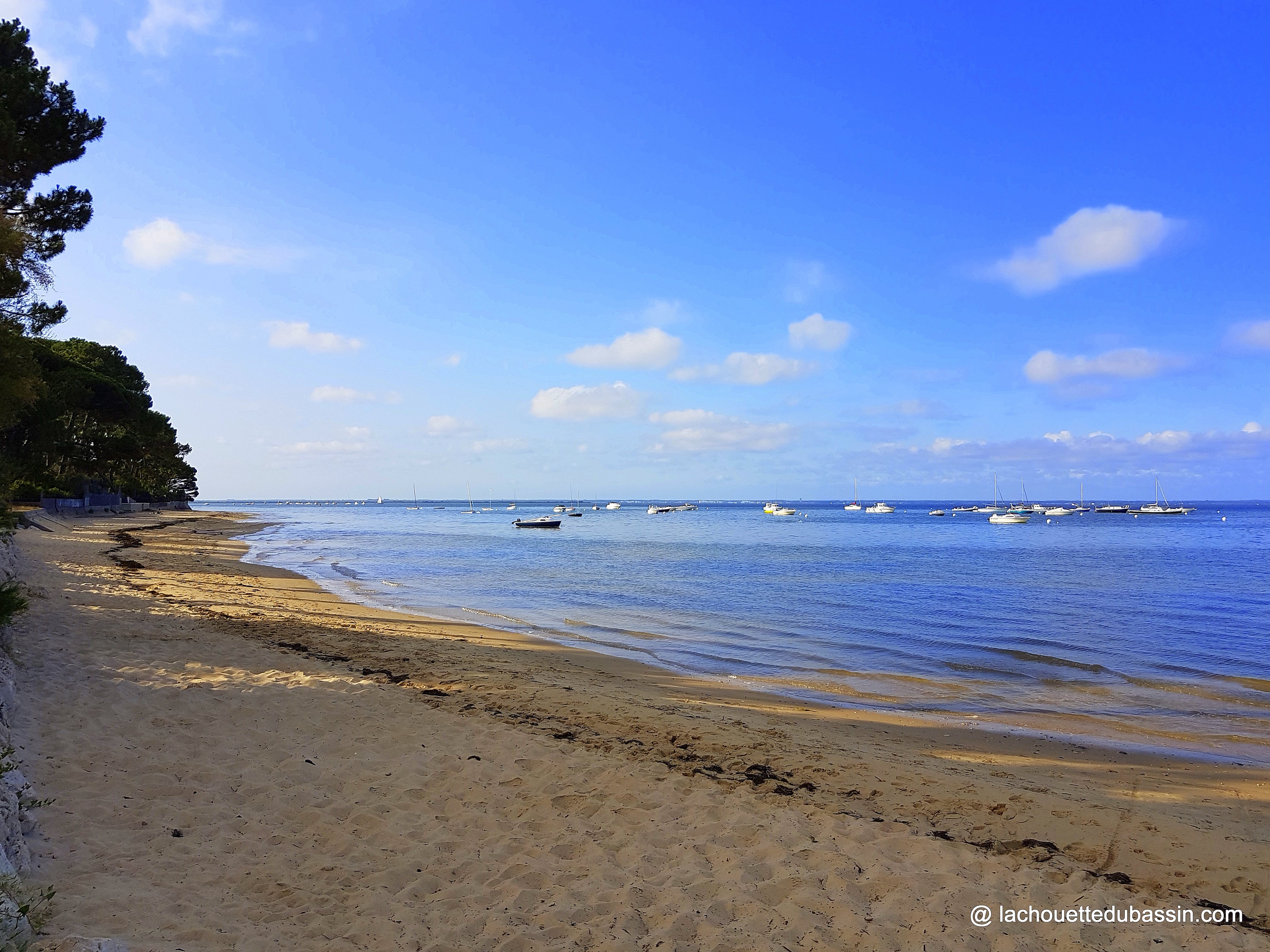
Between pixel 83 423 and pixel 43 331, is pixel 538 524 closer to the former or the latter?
pixel 83 423

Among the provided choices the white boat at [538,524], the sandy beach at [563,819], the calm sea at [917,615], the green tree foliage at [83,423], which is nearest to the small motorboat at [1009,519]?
the calm sea at [917,615]

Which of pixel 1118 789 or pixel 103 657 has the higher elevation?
pixel 103 657

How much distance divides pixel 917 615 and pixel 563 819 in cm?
1881

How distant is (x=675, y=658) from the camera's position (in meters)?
15.8

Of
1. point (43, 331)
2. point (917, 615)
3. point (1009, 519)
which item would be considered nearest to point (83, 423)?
point (43, 331)

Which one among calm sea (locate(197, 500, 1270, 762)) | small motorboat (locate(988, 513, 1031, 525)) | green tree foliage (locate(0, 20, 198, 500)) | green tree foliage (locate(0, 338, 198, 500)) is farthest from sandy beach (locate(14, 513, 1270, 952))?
small motorboat (locate(988, 513, 1031, 525))

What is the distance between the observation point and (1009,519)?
10819cm

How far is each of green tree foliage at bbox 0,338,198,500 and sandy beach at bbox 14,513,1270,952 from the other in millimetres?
13051

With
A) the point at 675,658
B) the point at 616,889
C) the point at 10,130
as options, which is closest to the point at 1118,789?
the point at 616,889

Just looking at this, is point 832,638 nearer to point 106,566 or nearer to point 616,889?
point 616,889

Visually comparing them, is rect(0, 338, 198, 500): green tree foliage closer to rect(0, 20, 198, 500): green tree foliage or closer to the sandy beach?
rect(0, 20, 198, 500): green tree foliage

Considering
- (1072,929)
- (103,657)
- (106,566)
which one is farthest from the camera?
(106,566)

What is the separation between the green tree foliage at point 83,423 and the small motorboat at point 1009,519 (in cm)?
10364

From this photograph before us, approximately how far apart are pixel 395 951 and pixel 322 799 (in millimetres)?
2361
